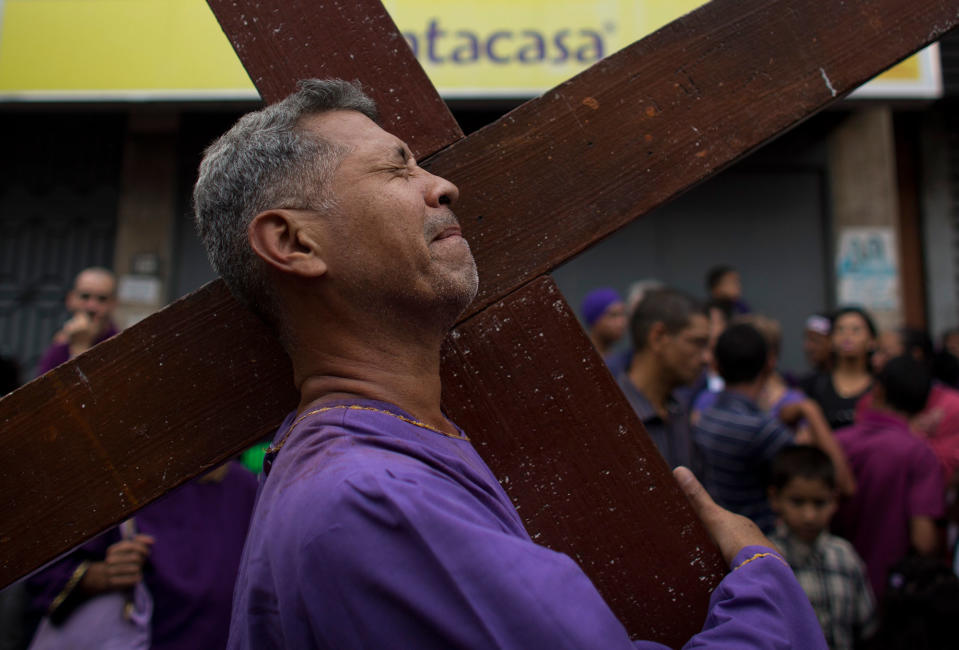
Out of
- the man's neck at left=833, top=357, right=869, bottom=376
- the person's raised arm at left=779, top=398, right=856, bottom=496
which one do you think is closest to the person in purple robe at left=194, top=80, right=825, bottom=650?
the person's raised arm at left=779, top=398, right=856, bottom=496

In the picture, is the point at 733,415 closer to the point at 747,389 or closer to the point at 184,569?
the point at 747,389

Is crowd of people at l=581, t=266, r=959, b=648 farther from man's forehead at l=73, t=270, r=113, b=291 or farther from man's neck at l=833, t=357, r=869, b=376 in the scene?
man's forehead at l=73, t=270, r=113, b=291

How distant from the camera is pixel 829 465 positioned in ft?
10.0

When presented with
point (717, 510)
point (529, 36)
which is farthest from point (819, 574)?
point (529, 36)

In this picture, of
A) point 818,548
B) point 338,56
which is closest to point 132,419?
point 338,56

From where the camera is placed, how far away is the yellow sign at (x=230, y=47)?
16.0 ft

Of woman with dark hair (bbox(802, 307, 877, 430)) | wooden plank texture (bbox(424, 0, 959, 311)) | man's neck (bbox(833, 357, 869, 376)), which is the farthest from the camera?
man's neck (bbox(833, 357, 869, 376))

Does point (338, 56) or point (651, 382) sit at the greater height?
point (338, 56)

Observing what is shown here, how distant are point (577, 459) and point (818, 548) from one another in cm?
221

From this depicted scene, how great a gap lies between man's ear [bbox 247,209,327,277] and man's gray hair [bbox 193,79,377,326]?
0.02 meters

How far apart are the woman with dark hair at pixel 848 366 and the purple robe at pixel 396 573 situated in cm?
353

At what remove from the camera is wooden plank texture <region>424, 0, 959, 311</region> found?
1.25 m

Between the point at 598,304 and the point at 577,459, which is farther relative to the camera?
the point at 598,304

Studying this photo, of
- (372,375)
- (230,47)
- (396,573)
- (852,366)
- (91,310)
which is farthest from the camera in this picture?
(230,47)
